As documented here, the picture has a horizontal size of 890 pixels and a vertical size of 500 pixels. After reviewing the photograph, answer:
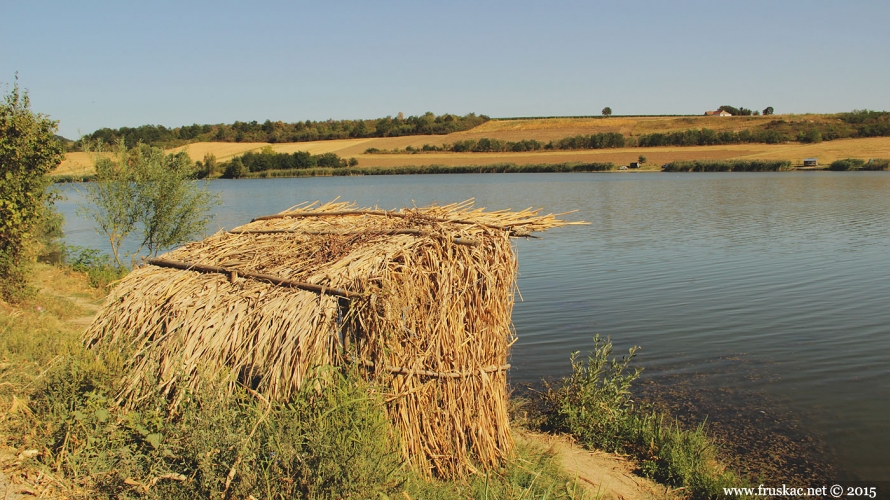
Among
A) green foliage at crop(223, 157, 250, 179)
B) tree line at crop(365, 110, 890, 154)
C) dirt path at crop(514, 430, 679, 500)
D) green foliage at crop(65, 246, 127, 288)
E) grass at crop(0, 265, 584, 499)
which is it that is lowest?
dirt path at crop(514, 430, 679, 500)

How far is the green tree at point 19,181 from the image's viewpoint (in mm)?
12367

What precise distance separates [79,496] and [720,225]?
93.6 feet

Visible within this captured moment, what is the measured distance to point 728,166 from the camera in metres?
69.7

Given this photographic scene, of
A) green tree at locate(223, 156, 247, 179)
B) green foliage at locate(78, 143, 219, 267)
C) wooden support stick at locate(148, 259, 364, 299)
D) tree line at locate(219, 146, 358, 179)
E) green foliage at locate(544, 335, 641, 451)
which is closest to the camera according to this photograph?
wooden support stick at locate(148, 259, 364, 299)

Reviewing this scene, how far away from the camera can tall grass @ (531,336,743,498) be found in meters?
7.42

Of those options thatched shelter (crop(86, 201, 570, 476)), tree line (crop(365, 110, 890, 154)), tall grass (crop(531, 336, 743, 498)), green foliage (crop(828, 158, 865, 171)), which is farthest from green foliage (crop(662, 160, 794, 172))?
thatched shelter (crop(86, 201, 570, 476))

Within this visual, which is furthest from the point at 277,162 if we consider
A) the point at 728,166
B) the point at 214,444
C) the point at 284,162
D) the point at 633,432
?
the point at 214,444

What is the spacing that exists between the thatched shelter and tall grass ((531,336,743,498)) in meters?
1.74

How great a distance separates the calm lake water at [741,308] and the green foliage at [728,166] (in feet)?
106

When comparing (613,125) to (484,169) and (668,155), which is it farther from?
(484,169)

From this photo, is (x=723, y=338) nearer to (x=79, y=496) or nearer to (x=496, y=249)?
(x=496, y=249)

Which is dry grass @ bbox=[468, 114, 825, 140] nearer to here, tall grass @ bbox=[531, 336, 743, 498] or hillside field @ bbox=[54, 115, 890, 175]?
hillside field @ bbox=[54, 115, 890, 175]

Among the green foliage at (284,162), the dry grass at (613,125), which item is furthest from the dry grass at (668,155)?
the dry grass at (613,125)

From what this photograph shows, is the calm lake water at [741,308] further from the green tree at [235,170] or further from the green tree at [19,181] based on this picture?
the green tree at [235,170]
